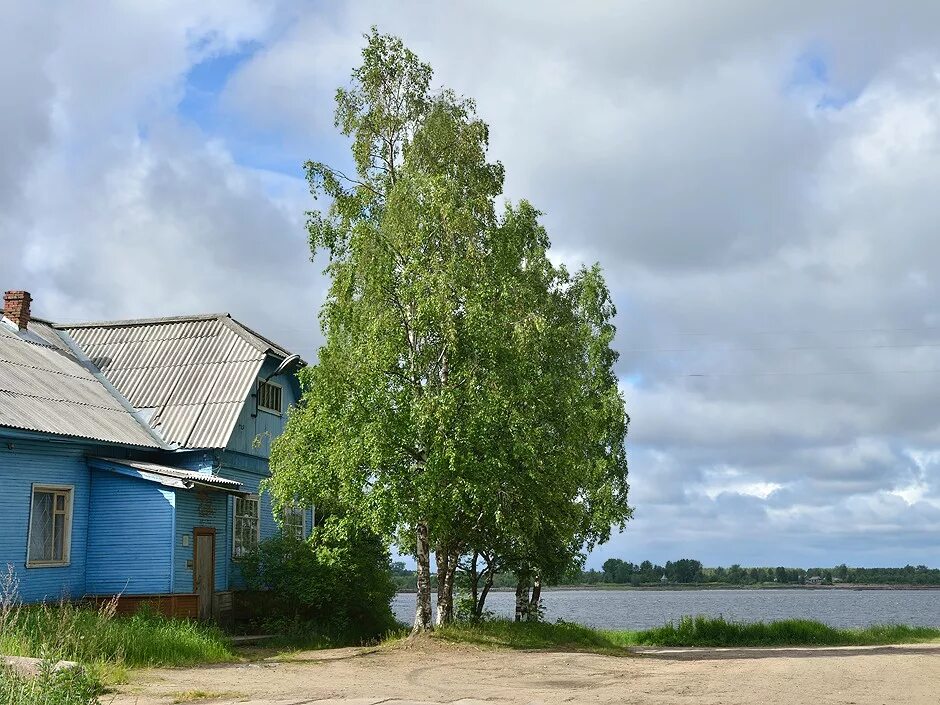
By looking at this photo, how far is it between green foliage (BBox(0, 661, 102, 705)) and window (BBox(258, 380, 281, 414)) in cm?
1670

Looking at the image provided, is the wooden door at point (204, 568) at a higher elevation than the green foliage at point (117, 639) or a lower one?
higher

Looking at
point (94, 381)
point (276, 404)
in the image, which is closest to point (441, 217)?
point (276, 404)

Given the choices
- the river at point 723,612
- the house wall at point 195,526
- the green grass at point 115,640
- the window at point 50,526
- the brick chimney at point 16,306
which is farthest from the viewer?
the river at point 723,612

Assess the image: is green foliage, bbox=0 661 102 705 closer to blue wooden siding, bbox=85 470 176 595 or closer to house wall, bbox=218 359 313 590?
blue wooden siding, bbox=85 470 176 595

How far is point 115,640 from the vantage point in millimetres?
16172

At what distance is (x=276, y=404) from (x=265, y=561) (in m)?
4.63

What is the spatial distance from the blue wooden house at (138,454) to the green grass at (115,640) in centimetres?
183

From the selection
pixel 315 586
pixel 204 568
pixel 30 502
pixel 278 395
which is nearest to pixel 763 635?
pixel 315 586

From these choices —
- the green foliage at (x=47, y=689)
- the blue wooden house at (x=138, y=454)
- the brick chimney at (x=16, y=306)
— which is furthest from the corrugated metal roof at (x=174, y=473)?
the green foliage at (x=47, y=689)

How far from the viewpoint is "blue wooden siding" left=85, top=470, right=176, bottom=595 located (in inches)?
834

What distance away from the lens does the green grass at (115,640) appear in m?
14.4

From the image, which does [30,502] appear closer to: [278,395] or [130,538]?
[130,538]

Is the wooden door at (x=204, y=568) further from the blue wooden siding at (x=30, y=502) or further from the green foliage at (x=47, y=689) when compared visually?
the green foliage at (x=47, y=689)

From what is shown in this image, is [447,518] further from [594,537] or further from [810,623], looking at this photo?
[810,623]
